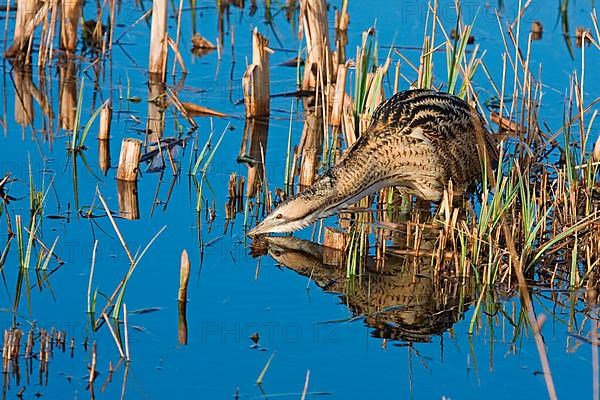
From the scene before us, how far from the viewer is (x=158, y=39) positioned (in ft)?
32.2

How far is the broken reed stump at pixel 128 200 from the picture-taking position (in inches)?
285

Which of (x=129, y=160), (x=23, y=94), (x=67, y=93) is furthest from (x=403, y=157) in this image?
(x=23, y=94)

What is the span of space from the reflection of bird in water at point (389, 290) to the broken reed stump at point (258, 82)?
238cm

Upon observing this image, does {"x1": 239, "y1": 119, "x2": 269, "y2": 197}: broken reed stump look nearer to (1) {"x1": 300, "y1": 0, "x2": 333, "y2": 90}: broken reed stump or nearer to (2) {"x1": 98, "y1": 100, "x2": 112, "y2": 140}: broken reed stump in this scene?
(1) {"x1": 300, "y1": 0, "x2": 333, "y2": 90}: broken reed stump

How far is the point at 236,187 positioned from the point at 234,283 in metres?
1.40

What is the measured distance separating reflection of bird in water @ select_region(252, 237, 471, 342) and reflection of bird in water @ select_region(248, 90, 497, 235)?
0.64 ft

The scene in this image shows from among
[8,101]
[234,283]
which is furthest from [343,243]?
[8,101]

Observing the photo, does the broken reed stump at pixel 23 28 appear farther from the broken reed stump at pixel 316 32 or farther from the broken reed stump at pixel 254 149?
the broken reed stump at pixel 316 32

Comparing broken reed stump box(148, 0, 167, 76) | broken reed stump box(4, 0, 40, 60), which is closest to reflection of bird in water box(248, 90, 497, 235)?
broken reed stump box(148, 0, 167, 76)

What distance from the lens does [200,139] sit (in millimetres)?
8727

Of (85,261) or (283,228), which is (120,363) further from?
(283,228)

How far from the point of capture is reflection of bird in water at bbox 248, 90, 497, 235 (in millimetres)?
7008

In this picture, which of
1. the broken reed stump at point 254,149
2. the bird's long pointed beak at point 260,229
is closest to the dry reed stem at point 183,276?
the bird's long pointed beak at point 260,229

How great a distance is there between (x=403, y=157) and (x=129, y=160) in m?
1.80
